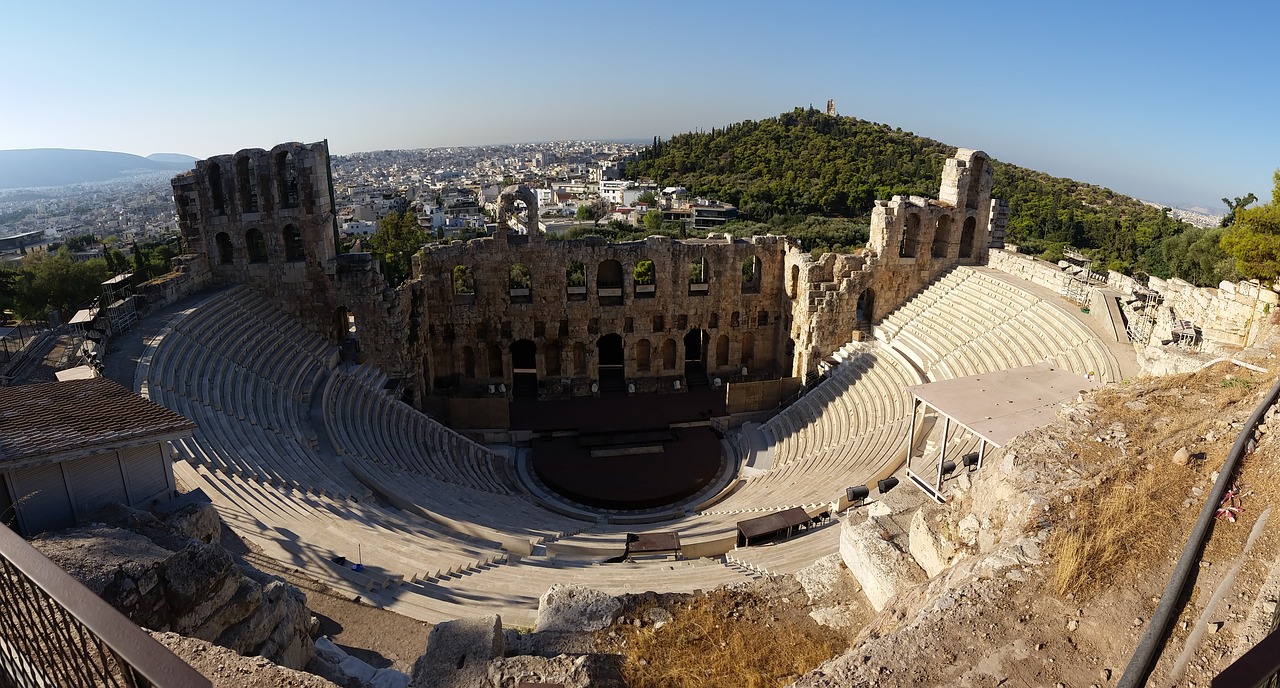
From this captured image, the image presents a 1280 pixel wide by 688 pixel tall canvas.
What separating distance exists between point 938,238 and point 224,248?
87.6ft

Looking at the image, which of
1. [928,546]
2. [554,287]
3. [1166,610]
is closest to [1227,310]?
[928,546]

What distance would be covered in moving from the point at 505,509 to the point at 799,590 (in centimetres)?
979

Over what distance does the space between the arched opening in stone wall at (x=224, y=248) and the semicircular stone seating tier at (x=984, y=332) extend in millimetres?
23339

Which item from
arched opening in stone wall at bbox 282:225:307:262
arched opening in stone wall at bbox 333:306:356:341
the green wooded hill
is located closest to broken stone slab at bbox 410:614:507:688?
arched opening in stone wall at bbox 333:306:356:341

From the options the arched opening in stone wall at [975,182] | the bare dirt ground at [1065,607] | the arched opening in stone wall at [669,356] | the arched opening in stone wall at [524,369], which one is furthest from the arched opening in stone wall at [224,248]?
the arched opening in stone wall at [975,182]

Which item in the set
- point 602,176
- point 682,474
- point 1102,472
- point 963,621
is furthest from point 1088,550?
point 602,176

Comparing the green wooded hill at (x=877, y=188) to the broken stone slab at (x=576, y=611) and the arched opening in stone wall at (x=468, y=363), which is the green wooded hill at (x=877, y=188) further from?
the broken stone slab at (x=576, y=611)

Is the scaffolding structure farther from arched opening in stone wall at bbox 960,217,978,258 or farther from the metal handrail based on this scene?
arched opening in stone wall at bbox 960,217,978,258

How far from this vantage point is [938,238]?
27.1 meters

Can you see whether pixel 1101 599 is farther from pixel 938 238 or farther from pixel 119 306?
pixel 938 238

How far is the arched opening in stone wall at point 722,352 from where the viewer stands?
2992 cm

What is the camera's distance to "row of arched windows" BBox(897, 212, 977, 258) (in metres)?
26.3

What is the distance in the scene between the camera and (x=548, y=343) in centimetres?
2820

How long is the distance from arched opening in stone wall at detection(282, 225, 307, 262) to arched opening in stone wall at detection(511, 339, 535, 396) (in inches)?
342
